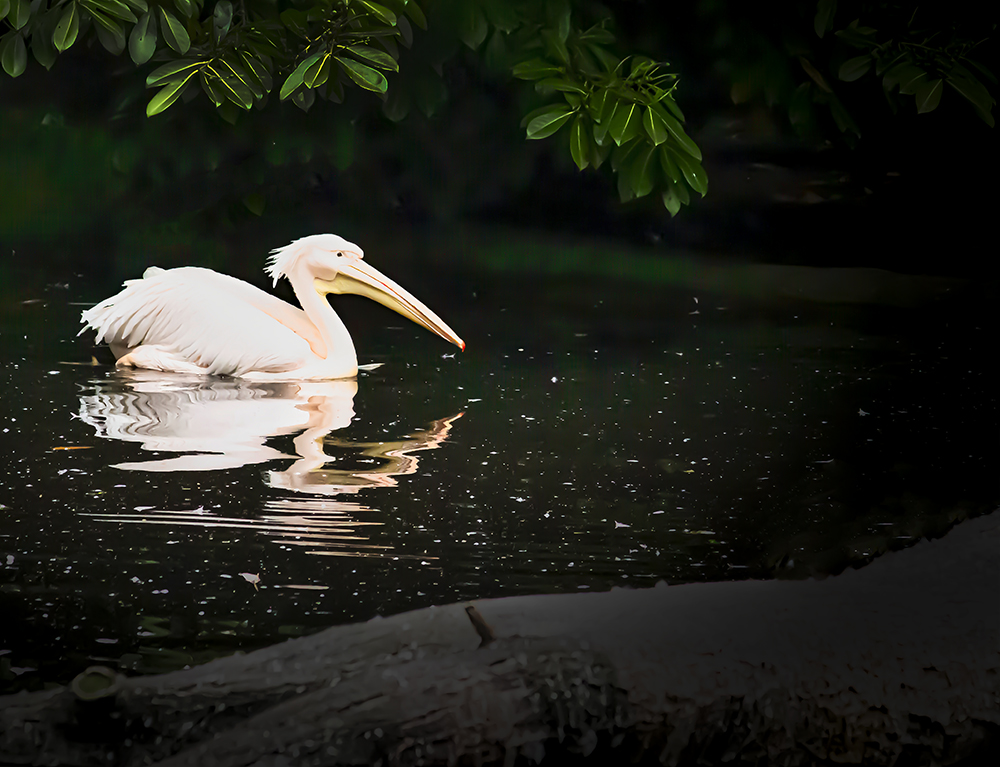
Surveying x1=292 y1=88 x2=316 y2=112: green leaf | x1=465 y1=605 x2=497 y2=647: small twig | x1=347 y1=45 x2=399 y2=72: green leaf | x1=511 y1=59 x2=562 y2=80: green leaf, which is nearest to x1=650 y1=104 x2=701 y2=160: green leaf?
x1=511 y1=59 x2=562 y2=80: green leaf

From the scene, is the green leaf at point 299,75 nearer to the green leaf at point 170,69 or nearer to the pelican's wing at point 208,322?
the green leaf at point 170,69

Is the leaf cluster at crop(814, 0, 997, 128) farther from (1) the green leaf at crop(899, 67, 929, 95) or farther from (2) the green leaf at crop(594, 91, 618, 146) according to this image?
(2) the green leaf at crop(594, 91, 618, 146)

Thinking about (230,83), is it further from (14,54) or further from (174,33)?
(14,54)

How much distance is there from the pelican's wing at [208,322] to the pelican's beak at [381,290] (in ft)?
0.81

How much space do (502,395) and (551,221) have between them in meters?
2.57

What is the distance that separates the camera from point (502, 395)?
3301mm

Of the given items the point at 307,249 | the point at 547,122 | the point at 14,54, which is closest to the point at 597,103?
the point at 547,122

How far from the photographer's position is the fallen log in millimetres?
1236

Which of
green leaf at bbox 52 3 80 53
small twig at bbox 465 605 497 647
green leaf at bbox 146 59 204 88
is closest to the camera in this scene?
small twig at bbox 465 605 497 647

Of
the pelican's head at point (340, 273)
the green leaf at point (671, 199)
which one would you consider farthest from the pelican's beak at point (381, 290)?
the green leaf at point (671, 199)

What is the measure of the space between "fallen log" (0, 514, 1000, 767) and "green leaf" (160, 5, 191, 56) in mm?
1760

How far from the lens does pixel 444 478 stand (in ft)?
8.20

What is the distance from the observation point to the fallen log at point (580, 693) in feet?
4.06

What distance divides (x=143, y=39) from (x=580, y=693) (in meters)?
2.08
